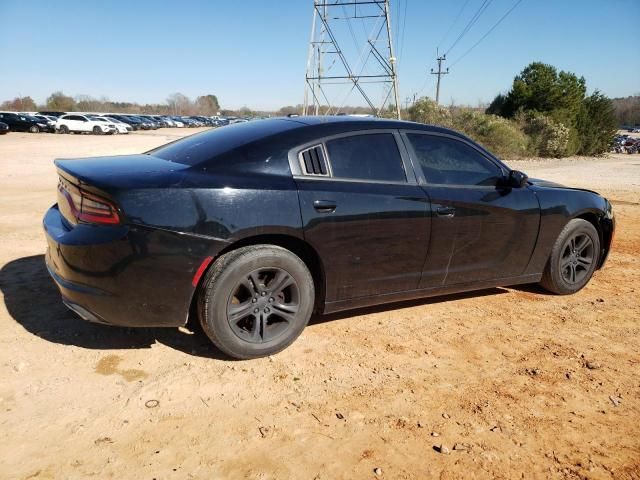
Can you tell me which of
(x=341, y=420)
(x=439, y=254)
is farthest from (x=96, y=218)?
(x=439, y=254)

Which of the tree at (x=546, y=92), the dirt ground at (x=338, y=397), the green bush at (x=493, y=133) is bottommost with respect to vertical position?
the dirt ground at (x=338, y=397)

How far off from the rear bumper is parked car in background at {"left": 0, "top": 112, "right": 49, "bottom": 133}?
40.0 meters

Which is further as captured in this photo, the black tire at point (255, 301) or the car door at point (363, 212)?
the car door at point (363, 212)

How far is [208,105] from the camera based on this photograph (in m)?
137

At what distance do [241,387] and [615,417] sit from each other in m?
2.10

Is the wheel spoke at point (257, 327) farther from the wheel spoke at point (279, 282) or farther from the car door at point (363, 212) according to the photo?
the car door at point (363, 212)

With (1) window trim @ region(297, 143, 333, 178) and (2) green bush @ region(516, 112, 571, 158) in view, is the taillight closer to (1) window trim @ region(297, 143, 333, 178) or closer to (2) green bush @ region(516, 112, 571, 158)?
(1) window trim @ region(297, 143, 333, 178)

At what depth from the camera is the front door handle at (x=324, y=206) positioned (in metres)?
3.17

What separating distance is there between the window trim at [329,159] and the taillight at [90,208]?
1.13 m

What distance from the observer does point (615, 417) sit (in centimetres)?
269

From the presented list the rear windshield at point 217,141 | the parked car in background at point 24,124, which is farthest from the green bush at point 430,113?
the parked car in background at point 24,124

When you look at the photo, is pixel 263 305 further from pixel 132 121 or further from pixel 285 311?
pixel 132 121

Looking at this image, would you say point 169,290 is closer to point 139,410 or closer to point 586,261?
point 139,410

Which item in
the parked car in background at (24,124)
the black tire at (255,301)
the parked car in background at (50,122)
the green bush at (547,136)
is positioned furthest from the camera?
the parked car in background at (50,122)
